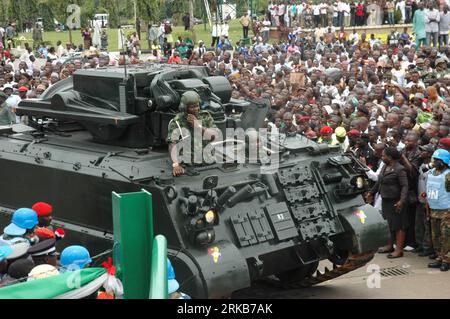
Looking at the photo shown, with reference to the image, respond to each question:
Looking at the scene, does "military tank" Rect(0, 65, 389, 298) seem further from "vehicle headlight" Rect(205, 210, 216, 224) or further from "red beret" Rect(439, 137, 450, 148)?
"red beret" Rect(439, 137, 450, 148)

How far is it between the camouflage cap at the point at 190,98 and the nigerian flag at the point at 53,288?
365 cm

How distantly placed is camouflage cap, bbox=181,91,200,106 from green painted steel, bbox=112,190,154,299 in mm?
4695

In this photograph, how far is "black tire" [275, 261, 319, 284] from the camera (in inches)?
416

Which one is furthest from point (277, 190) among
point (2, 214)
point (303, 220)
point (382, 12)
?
point (382, 12)

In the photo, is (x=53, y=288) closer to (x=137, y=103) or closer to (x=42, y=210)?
(x=42, y=210)

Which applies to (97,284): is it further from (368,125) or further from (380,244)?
(368,125)

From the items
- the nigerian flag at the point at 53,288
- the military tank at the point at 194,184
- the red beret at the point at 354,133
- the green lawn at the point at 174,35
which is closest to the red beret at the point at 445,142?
the military tank at the point at 194,184

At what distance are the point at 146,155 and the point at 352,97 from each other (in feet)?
27.1

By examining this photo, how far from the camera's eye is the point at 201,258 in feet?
27.7

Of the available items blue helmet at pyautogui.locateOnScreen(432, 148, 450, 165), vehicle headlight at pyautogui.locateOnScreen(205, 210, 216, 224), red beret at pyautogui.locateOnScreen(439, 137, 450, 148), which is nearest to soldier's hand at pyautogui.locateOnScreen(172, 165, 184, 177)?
vehicle headlight at pyautogui.locateOnScreen(205, 210, 216, 224)

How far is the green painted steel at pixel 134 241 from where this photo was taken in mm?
4699

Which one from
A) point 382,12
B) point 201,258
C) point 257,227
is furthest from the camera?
point 382,12

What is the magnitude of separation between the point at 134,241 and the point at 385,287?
648 centimetres
